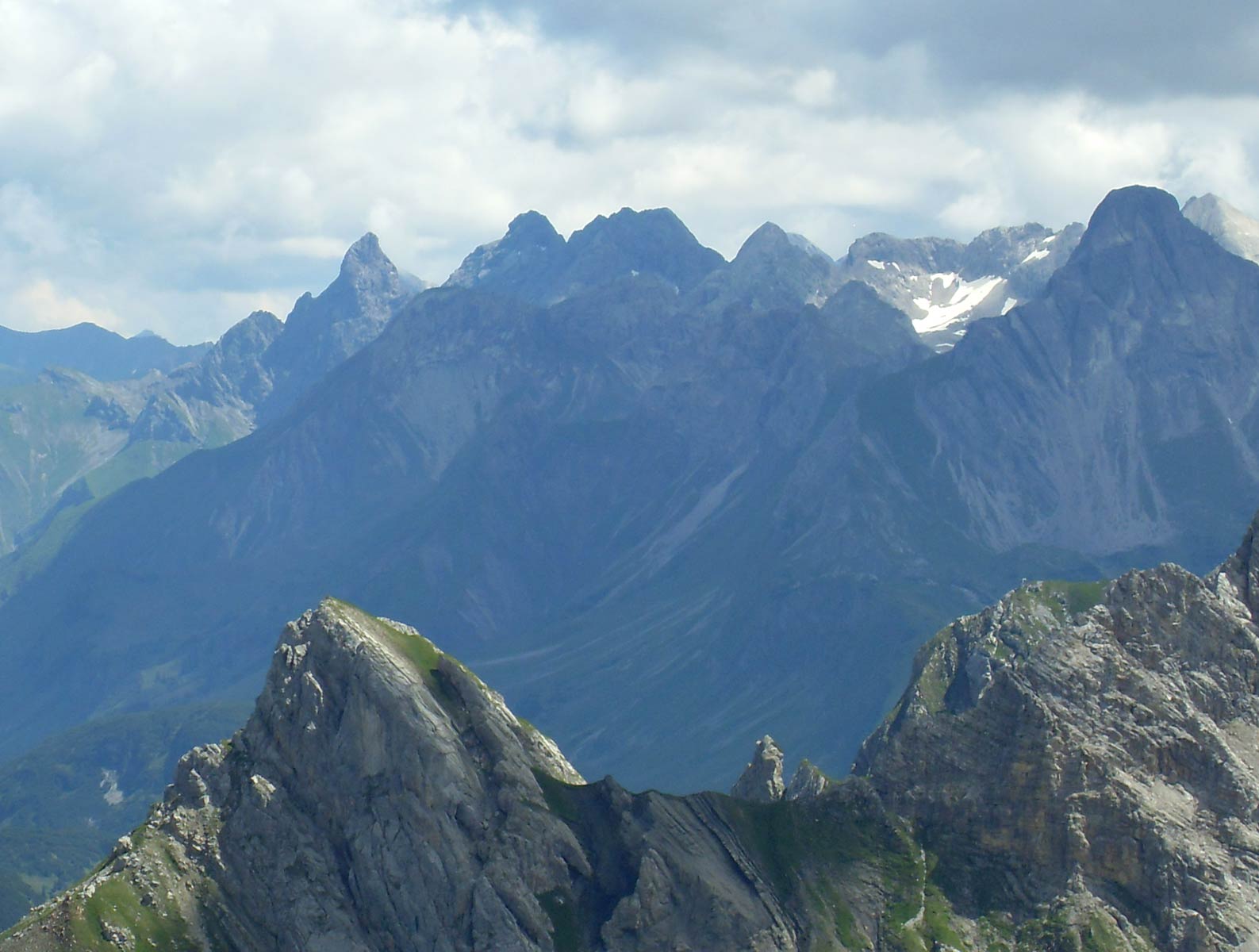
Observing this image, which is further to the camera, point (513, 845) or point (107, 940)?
point (513, 845)

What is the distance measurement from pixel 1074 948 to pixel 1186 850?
1627 cm

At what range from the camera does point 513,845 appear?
200 m

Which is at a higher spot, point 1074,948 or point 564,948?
point 564,948

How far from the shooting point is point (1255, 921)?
193875mm

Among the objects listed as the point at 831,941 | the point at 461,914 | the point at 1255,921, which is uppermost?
the point at 461,914

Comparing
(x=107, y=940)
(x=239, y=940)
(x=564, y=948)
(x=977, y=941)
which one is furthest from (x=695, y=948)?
(x=107, y=940)

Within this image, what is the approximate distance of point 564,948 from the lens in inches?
7598

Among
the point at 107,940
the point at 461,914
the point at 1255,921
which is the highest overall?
the point at 107,940

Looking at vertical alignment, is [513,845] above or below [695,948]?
above

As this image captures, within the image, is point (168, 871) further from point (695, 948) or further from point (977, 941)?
point (977, 941)

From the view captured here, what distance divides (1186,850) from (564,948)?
64.6 metres

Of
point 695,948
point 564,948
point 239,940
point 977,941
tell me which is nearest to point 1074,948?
point 977,941

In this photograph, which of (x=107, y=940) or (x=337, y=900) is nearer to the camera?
(x=107, y=940)

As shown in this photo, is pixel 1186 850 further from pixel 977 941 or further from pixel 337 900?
pixel 337 900
